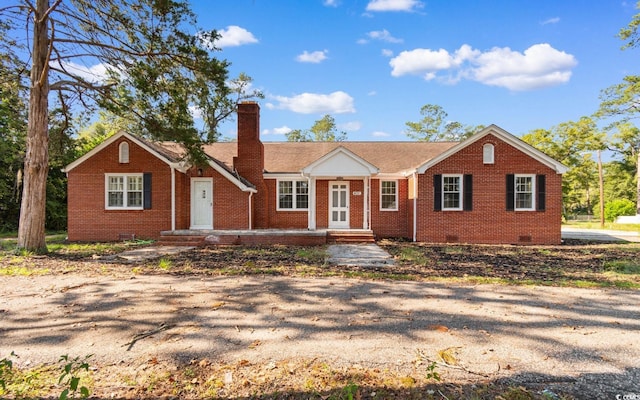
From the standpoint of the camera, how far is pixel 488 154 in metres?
15.1

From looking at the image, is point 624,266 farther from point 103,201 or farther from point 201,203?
point 103,201

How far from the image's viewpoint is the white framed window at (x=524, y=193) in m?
15.2

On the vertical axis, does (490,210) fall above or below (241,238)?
above

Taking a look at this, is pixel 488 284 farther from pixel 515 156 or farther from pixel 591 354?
pixel 515 156

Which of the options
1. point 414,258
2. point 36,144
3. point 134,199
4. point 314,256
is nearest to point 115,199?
point 134,199

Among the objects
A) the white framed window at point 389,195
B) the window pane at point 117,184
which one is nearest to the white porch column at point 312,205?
the white framed window at point 389,195

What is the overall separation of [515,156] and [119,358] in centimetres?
1607

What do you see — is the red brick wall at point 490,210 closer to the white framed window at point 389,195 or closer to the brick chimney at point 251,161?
the white framed window at point 389,195

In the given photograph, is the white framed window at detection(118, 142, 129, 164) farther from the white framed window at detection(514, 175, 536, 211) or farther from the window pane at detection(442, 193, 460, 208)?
the white framed window at detection(514, 175, 536, 211)

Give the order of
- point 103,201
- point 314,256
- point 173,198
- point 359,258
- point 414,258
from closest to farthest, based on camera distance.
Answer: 1. point 359,258
2. point 414,258
3. point 314,256
4. point 173,198
5. point 103,201

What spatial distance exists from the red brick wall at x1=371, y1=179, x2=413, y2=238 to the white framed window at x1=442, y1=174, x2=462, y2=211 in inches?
77.9

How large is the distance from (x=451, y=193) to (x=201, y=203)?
11247 mm

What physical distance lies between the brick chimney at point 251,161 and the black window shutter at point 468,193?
916cm

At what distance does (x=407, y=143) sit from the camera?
21359 mm
